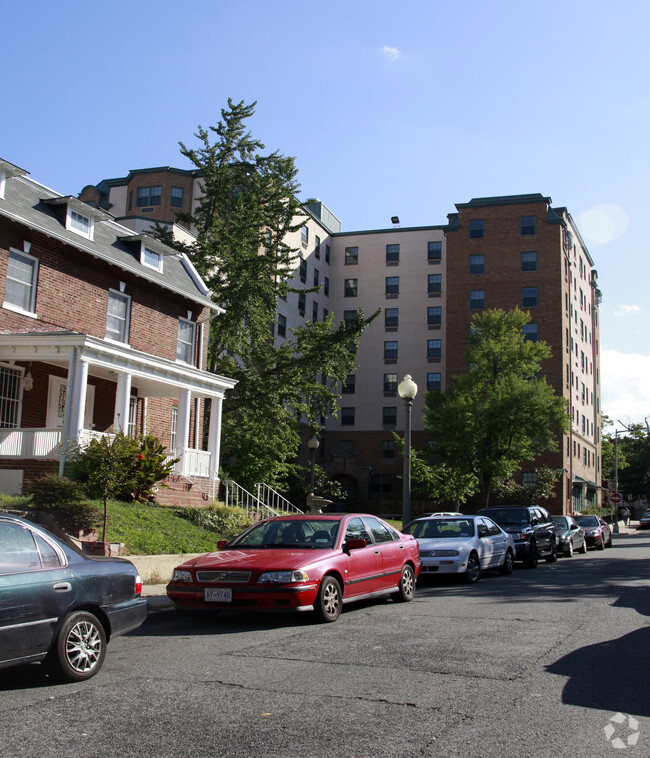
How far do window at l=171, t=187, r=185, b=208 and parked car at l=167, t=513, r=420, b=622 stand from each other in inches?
1834

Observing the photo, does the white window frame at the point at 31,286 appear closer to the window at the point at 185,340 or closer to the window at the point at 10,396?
the window at the point at 10,396

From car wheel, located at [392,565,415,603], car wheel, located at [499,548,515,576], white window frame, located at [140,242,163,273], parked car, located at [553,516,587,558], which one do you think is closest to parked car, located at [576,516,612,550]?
parked car, located at [553,516,587,558]

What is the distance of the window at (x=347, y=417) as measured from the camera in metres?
61.8

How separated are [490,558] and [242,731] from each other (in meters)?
12.5

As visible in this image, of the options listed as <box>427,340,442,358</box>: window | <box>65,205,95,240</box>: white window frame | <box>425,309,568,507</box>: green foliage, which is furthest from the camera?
<box>427,340,442,358</box>: window

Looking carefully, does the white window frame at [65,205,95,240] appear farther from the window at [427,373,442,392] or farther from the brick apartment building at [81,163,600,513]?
the window at [427,373,442,392]

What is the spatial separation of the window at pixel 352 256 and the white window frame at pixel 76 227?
42.0 metres

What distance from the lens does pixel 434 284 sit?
6166 centimetres

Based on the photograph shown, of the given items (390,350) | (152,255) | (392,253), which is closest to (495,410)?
(152,255)

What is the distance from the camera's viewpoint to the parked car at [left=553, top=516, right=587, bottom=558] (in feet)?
82.7

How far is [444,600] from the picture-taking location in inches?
491

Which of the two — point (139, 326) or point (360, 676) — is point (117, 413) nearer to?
point (139, 326)

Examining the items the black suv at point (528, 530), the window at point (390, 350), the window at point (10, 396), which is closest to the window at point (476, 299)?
the window at point (390, 350)

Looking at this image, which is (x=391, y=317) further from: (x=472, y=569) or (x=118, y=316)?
(x=472, y=569)
